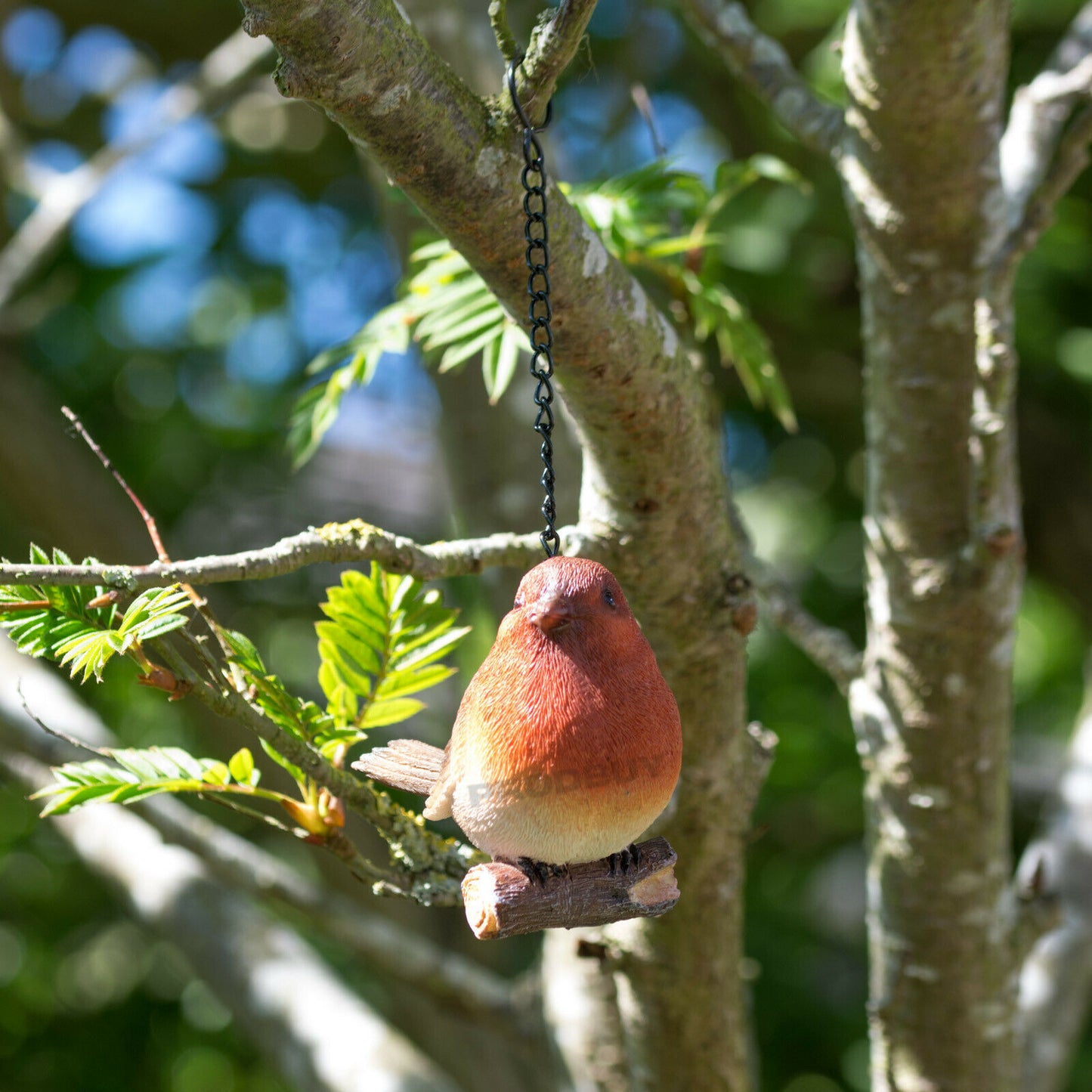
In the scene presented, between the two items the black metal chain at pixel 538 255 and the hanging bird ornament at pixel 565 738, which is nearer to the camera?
the hanging bird ornament at pixel 565 738

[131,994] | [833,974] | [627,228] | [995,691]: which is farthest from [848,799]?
[131,994]

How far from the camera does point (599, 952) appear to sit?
5.58ft

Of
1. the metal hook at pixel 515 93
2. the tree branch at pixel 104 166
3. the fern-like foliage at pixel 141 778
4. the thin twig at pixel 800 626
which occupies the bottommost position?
the thin twig at pixel 800 626

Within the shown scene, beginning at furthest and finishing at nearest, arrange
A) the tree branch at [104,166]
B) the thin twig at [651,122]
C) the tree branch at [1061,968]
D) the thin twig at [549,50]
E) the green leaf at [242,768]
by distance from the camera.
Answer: the tree branch at [104,166]
the tree branch at [1061,968]
the thin twig at [651,122]
the green leaf at [242,768]
the thin twig at [549,50]

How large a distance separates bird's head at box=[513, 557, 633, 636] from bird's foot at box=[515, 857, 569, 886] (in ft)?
0.71

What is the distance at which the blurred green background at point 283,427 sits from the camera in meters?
3.29

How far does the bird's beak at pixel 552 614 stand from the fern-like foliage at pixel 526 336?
0.48m

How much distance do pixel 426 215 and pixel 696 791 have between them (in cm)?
87

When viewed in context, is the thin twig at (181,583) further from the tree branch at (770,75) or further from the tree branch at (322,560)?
the tree branch at (770,75)

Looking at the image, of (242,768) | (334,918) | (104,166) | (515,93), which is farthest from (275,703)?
(104,166)

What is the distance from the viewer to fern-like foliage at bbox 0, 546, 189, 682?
0.98 metres

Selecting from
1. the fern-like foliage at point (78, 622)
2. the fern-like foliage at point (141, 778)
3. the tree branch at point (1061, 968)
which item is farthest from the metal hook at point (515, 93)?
the tree branch at point (1061, 968)

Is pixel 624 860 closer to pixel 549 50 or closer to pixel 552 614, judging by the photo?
pixel 552 614

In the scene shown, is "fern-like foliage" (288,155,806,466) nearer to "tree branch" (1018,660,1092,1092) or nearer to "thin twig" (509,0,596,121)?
"thin twig" (509,0,596,121)
